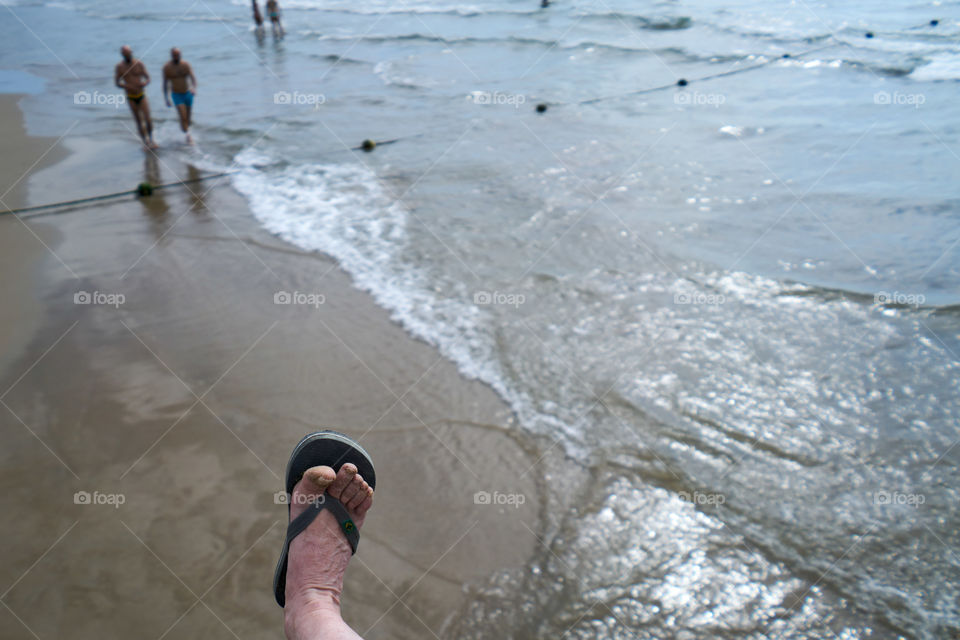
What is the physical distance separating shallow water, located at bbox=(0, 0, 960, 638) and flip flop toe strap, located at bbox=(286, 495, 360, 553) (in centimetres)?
90

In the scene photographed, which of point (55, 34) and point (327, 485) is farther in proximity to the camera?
point (55, 34)

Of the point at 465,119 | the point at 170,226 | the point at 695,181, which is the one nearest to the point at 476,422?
the point at 170,226

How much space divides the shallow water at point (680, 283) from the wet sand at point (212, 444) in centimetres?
32

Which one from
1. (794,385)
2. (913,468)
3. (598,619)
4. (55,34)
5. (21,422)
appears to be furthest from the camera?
(55,34)

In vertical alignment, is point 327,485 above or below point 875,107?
above

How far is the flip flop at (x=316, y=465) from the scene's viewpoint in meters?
2.55

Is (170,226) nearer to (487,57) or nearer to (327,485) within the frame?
(327,485)

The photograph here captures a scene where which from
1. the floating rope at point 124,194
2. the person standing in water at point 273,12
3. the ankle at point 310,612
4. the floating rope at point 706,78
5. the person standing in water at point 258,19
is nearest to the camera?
the ankle at point 310,612

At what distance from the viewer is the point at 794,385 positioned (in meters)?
4.72

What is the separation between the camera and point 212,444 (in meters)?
4.16

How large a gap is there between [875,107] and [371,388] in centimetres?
1069

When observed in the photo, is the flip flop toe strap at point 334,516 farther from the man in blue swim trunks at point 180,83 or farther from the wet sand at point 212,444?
the man in blue swim trunks at point 180,83

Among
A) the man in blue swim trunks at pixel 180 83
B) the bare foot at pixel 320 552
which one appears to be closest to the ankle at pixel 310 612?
the bare foot at pixel 320 552

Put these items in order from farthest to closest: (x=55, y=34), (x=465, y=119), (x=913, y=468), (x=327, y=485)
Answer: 1. (x=55, y=34)
2. (x=465, y=119)
3. (x=913, y=468)
4. (x=327, y=485)
